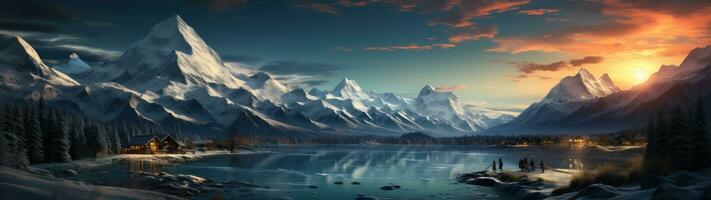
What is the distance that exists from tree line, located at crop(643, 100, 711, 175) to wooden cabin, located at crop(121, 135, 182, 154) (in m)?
137

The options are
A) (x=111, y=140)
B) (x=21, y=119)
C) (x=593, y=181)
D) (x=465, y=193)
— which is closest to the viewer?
(x=593, y=181)

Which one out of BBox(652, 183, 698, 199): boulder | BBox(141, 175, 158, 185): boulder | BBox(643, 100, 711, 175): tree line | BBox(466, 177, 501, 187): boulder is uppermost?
BBox(643, 100, 711, 175): tree line

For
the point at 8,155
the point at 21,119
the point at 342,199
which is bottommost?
the point at 342,199

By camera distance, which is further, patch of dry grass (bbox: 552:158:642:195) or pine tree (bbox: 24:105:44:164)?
pine tree (bbox: 24:105:44:164)

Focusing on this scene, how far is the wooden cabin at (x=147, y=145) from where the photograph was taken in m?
159

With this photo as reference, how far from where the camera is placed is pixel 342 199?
59625 mm

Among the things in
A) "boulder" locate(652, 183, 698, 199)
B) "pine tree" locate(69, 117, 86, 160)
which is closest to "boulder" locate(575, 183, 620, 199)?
"boulder" locate(652, 183, 698, 199)

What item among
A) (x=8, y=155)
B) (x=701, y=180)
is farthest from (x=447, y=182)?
(x=8, y=155)

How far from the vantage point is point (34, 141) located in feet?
306

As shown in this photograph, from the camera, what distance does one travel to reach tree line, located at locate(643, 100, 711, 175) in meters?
52.0

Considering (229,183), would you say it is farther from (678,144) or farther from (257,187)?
(678,144)

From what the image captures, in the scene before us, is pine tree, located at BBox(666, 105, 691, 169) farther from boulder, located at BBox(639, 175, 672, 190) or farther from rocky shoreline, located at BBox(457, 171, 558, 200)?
boulder, located at BBox(639, 175, 672, 190)

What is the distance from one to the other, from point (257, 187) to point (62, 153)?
50089 millimetres

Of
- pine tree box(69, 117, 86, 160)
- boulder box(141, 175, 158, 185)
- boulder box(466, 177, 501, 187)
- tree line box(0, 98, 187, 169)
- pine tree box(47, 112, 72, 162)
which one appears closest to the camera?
boulder box(141, 175, 158, 185)
